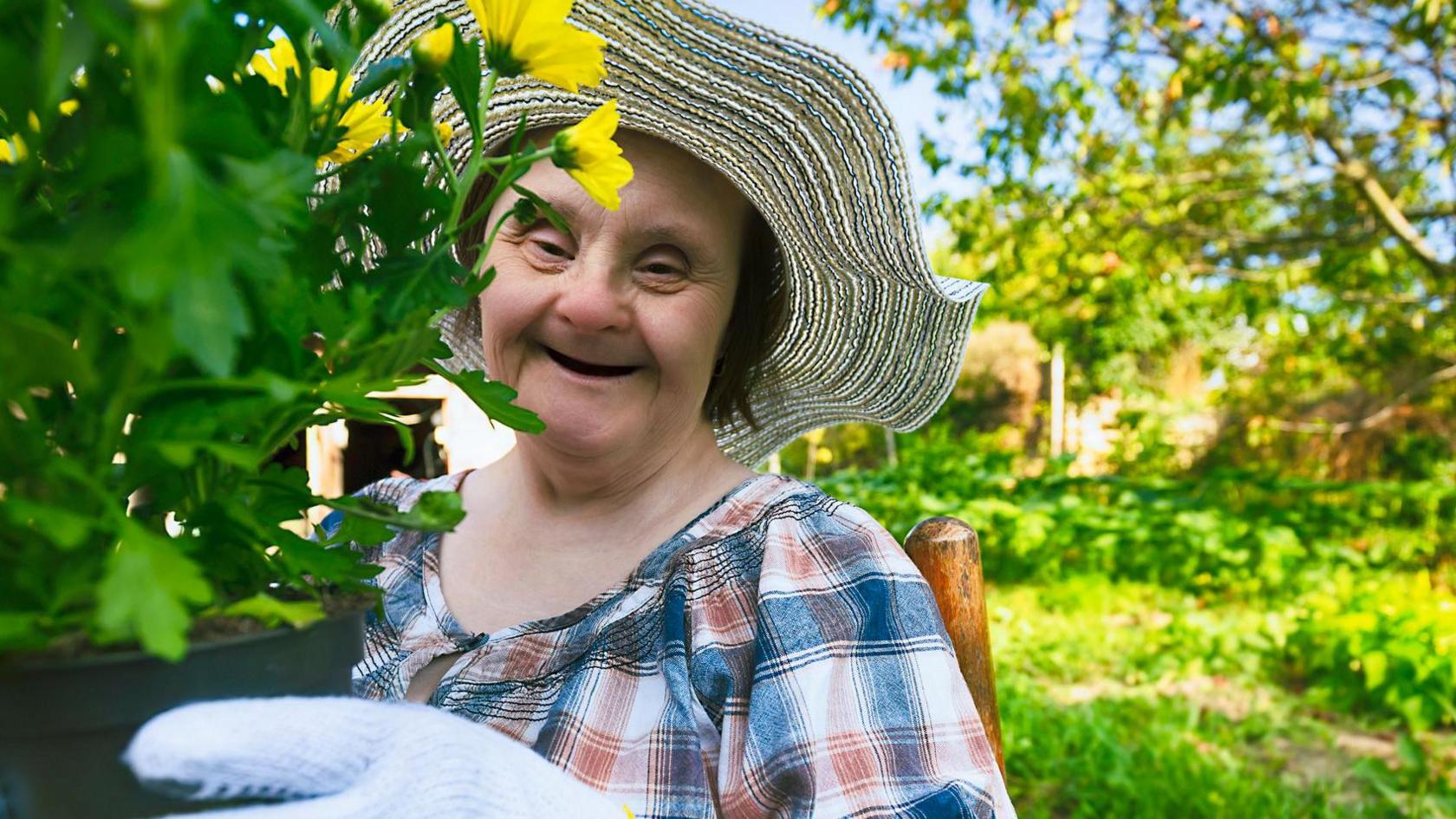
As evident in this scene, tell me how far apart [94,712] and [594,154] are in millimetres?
395

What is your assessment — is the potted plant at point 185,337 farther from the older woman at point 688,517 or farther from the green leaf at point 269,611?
the older woman at point 688,517

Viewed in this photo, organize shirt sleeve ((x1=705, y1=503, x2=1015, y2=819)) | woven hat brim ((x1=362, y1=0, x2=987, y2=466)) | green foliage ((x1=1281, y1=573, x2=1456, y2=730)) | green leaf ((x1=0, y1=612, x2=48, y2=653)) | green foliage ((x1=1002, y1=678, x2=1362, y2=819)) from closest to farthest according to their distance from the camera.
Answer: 1. green leaf ((x1=0, y1=612, x2=48, y2=653))
2. shirt sleeve ((x1=705, y1=503, x2=1015, y2=819))
3. woven hat brim ((x1=362, y1=0, x2=987, y2=466))
4. green foliage ((x1=1002, y1=678, x2=1362, y2=819))
5. green foliage ((x1=1281, y1=573, x2=1456, y2=730))

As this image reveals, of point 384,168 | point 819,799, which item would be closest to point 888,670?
point 819,799

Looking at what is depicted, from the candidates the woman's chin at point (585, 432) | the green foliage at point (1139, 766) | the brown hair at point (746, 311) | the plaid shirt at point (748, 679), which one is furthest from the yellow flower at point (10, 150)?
the green foliage at point (1139, 766)

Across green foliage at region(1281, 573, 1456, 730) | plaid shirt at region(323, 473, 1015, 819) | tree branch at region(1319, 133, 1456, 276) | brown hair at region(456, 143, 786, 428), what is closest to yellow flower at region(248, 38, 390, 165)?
plaid shirt at region(323, 473, 1015, 819)

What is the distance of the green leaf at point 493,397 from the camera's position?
0.63m

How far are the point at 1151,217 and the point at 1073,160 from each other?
55 centimetres

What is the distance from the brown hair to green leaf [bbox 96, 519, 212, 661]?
1087 mm

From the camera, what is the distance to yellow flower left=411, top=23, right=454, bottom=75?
23.1 inches

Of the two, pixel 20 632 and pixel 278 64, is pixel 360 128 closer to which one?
pixel 278 64

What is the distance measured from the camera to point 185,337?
346 millimetres

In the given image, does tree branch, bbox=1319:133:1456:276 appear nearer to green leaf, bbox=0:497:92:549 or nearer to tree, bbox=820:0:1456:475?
tree, bbox=820:0:1456:475

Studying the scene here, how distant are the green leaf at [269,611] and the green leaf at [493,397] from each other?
0.49 feet

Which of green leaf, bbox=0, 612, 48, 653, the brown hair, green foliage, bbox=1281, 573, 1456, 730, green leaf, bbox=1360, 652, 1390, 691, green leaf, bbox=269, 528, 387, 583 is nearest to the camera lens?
green leaf, bbox=0, 612, 48, 653
